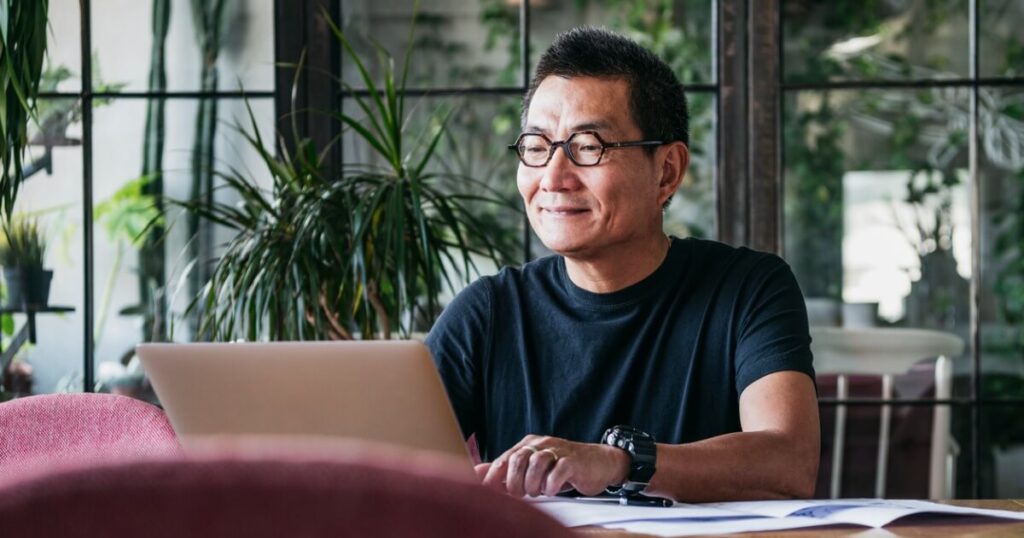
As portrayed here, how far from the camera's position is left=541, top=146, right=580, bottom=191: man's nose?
2.01m

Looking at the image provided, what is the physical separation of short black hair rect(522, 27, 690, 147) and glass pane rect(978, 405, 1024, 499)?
212cm

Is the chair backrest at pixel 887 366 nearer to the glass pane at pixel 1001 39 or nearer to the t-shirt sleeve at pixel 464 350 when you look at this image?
the glass pane at pixel 1001 39

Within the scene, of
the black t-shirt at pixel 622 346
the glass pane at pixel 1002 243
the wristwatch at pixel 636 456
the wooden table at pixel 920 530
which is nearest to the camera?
the wooden table at pixel 920 530

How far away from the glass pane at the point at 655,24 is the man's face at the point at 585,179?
5.75ft

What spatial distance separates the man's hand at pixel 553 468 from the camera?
55.4 inches

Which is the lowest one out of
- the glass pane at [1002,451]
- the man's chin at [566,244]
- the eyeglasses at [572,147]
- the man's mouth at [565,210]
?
the glass pane at [1002,451]

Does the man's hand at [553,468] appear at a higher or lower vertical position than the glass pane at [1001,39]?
lower

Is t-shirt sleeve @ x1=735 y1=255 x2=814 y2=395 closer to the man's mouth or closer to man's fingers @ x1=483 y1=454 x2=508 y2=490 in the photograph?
the man's mouth

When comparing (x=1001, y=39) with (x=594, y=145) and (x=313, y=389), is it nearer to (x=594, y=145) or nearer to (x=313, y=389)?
(x=594, y=145)

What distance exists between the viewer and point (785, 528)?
4.23 ft

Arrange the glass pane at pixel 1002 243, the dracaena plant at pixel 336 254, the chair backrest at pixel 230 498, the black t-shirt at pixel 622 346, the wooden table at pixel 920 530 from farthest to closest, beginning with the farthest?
the glass pane at pixel 1002 243 → the dracaena plant at pixel 336 254 → the black t-shirt at pixel 622 346 → the wooden table at pixel 920 530 → the chair backrest at pixel 230 498

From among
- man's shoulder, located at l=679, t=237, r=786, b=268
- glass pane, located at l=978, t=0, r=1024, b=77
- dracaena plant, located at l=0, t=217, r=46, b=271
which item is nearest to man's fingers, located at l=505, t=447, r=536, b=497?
man's shoulder, located at l=679, t=237, r=786, b=268

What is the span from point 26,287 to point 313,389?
2624 millimetres

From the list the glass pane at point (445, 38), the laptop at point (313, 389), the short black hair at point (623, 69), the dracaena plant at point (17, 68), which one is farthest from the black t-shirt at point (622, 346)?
the glass pane at point (445, 38)
